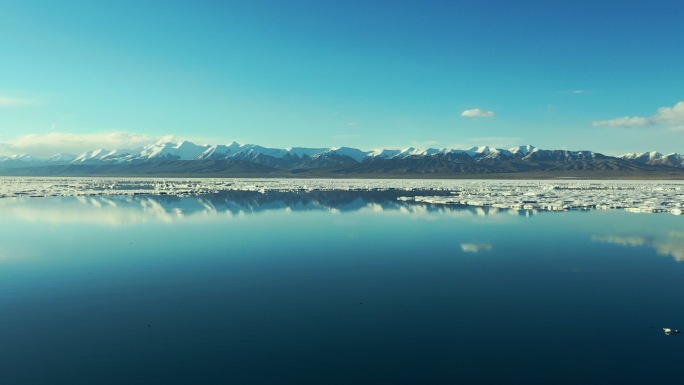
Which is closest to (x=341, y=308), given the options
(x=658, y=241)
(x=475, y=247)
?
(x=475, y=247)

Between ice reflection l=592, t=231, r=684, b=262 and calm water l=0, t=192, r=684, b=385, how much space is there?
3.8 inches

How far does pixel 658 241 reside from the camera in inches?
800

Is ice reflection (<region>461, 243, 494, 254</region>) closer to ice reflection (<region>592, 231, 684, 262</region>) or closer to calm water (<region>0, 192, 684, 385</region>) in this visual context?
calm water (<region>0, 192, 684, 385</region>)

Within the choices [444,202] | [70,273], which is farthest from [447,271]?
[444,202]

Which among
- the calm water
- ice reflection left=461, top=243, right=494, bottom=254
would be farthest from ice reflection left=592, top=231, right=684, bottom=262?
ice reflection left=461, top=243, right=494, bottom=254

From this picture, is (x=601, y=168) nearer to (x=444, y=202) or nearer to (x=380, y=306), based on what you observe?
(x=444, y=202)

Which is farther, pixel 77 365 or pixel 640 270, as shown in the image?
pixel 640 270

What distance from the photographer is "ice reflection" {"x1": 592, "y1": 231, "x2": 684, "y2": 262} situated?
1806cm

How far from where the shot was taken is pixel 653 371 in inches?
309

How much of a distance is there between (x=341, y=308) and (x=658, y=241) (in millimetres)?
16254

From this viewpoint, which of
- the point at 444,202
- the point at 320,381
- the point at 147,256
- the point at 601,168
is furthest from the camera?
the point at 601,168

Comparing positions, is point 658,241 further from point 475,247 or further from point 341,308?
point 341,308

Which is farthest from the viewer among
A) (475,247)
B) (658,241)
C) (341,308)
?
(658,241)

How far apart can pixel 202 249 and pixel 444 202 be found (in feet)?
86.4
